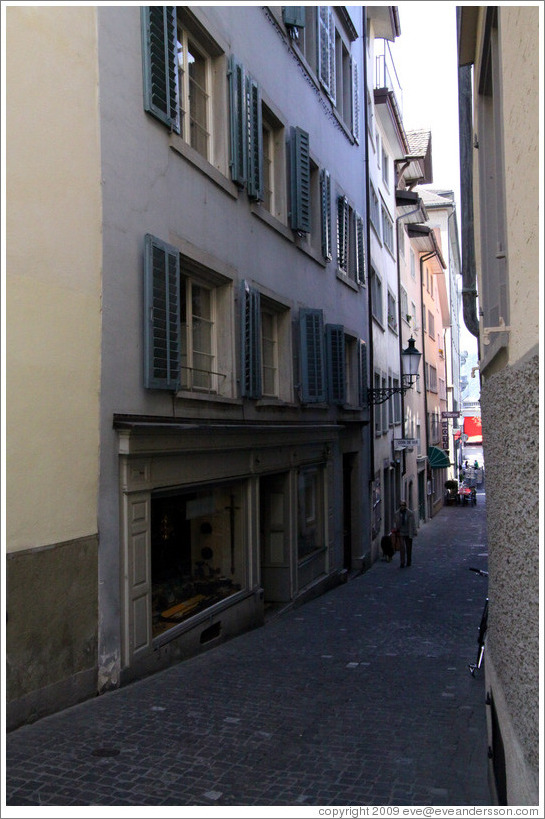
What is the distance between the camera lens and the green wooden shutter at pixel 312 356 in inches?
574

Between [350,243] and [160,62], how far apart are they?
37.2 feet

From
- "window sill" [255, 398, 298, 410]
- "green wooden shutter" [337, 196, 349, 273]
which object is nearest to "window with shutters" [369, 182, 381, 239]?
"green wooden shutter" [337, 196, 349, 273]

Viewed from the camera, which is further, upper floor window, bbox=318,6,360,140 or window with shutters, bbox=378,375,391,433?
window with shutters, bbox=378,375,391,433

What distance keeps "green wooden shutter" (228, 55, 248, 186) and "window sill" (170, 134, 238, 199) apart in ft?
0.77

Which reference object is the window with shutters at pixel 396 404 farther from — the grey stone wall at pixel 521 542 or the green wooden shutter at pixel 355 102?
the grey stone wall at pixel 521 542

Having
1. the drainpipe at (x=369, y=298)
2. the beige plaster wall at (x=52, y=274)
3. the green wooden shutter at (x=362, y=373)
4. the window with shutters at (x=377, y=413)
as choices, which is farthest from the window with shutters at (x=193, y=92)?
the window with shutters at (x=377, y=413)

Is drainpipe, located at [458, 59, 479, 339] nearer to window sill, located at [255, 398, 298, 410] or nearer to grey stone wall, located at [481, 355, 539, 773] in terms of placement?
grey stone wall, located at [481, 355, 539, 773]

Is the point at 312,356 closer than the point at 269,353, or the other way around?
the point at 269,353

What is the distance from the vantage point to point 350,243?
1981 centimetres

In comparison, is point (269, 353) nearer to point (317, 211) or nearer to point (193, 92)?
point (317, 211)

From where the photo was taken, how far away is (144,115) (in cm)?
865

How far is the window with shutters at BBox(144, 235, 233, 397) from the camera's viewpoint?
8500mm

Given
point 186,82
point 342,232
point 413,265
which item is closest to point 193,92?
point 186,82

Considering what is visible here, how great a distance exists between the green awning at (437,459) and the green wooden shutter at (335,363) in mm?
24354
